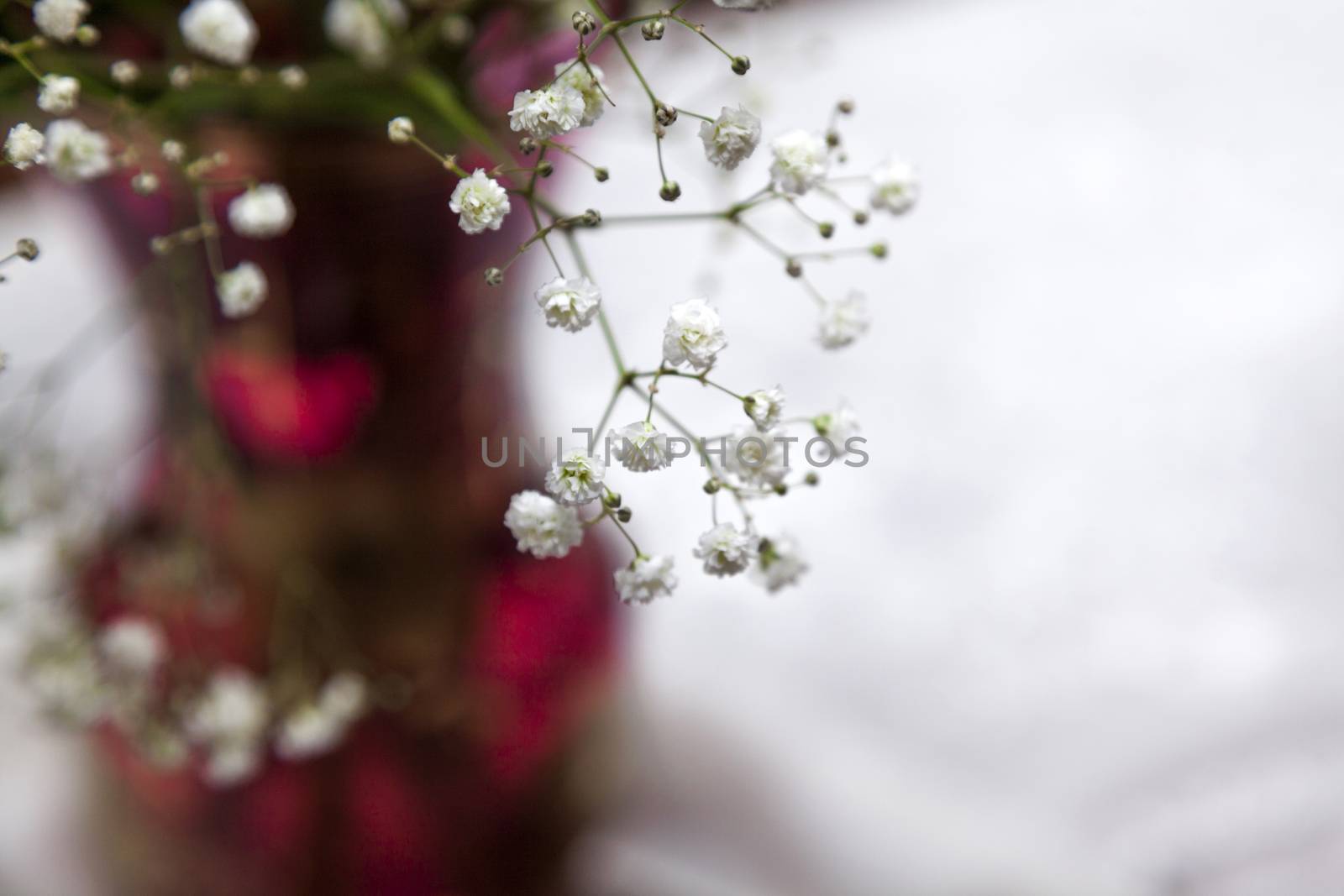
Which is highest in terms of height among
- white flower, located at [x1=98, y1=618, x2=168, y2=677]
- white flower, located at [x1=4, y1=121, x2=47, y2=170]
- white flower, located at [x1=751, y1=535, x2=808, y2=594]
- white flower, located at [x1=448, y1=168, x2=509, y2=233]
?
white flower, located at [x1=98, y1=618, x2=168, y2=677]

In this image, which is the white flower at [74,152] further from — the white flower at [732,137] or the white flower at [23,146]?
the white flower at [732,137]

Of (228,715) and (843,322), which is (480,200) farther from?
(228,715)

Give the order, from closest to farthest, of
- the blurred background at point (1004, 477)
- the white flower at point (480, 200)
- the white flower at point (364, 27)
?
the white flower at point (480, 200) < the white flower at point (364, 27) < the blurred background at point (1004, 477)

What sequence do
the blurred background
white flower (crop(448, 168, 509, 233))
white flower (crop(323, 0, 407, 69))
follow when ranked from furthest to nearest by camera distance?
1. the blurred background
2. white flower (crop(323, 0, 407, 69))
3. white flower (crop(448, 168, 509, 233))

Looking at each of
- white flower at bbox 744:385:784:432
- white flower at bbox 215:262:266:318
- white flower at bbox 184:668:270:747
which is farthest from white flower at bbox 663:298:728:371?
white flower at bbox 184:668:270:747

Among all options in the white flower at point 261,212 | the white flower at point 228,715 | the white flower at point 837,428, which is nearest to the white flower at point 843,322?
the white flower at point 837,428

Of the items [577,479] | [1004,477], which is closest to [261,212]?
[577,479]

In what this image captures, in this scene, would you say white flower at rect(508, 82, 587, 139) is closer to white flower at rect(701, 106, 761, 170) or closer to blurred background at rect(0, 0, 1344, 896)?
white flower at rect(701, 106, 761, 170)
